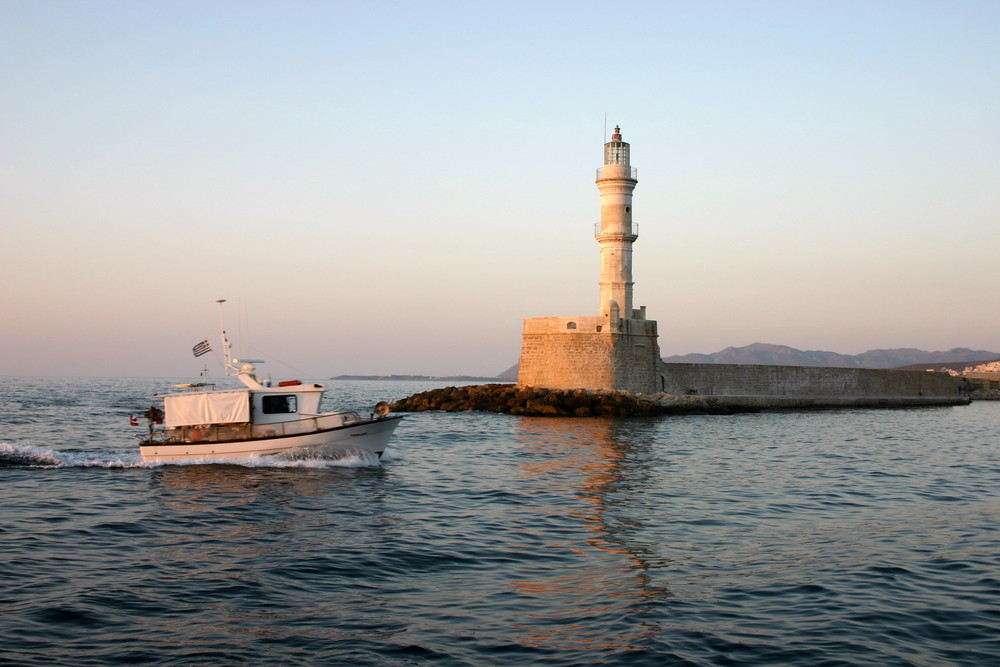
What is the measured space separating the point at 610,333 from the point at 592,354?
51.2 inches

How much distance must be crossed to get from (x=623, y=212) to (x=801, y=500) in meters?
25.6

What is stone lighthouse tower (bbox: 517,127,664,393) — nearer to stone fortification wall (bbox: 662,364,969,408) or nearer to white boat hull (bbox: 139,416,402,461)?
stone fortification wall (bbox: 662,364,969,408)

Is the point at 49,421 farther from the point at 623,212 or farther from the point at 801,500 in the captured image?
the point at 801,500

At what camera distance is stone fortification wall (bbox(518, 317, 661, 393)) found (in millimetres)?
38219

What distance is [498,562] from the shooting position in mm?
10461

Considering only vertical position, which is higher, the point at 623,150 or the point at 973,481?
the point at 623,150

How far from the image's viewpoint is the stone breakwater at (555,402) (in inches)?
1428

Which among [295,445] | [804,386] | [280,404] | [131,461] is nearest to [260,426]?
[280,404]

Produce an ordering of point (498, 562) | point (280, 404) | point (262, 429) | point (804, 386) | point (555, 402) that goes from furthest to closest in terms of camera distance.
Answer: point (804, 386) → point (555, 402) → point (280, 404) → point (262, 429) → point (498, 562)

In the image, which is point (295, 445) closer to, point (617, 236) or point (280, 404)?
point (280, 404)

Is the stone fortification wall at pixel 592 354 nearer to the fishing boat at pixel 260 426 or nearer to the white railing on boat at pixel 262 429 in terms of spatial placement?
the fishing boat at pixel 260 426

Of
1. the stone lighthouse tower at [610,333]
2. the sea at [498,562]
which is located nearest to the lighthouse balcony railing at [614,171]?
the stone lighthouse tower at [610,333]

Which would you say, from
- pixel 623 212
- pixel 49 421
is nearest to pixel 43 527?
pixel 49 421

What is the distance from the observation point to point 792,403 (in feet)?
151
